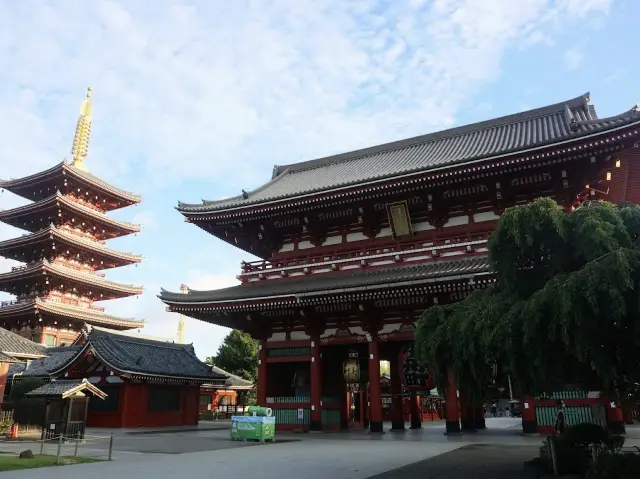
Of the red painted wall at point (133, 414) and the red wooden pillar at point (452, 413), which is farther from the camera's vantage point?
the red painted wall at point (133, 414)

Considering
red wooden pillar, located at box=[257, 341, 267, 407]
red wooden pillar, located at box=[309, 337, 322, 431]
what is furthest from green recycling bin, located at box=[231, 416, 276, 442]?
red wooden pillar, located at box=[257, 341, 267, 407]

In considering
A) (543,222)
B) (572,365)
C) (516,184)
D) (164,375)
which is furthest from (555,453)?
(164,375)

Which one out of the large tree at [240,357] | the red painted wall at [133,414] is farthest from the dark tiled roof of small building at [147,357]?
the large tree at [240,357]

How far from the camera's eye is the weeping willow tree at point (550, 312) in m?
7.33

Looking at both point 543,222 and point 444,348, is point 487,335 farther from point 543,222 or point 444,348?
point 543,222

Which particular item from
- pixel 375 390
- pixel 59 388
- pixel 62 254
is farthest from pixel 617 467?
pixel 62 254

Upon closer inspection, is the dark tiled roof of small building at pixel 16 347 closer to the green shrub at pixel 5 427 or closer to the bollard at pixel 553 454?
the green shrub at pixel 5 427

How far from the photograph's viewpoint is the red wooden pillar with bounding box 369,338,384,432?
21.5 meters

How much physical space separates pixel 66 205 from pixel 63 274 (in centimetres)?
625

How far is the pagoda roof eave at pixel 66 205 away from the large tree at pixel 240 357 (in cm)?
1621

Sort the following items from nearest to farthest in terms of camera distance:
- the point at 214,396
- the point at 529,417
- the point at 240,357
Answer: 1. the point at 529,417
2. the point at 214,396
3. the point at 240,357

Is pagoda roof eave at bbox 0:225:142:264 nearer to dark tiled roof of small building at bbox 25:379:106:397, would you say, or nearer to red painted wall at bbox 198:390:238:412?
red painted wall at bbox 198:390:238:412

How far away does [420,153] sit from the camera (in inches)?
1120

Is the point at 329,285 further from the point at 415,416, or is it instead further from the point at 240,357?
the point at 240,357
